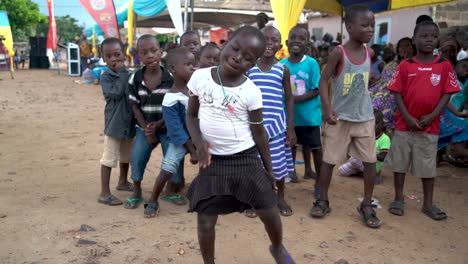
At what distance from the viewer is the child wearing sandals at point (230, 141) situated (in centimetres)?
229

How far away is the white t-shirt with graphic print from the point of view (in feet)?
7.54

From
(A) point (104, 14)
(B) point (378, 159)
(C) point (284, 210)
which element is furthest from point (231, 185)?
(A) point (104, 14)

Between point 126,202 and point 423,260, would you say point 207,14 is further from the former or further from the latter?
point 423,260

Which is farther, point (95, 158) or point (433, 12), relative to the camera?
point (433, 12)

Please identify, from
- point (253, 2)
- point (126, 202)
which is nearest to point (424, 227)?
point (126, 202)

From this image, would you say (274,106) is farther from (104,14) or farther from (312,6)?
(104,14)

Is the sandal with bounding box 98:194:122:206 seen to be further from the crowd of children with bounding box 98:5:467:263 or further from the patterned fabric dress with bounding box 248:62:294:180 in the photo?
the patterned fabric dress with bounding box 248:62:294:180

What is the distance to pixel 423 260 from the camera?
112 inches

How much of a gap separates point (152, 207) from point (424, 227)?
7.13ft

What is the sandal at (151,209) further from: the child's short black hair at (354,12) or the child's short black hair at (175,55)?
the child's short black hair at (354,12)

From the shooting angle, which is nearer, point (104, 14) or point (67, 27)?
point (104, 14)

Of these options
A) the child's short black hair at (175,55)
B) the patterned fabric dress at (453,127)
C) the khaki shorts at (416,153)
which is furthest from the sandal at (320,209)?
the patterned fabric dress at (453,127)

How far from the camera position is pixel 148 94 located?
3582 millimetres

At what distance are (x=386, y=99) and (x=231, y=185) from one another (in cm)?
387
